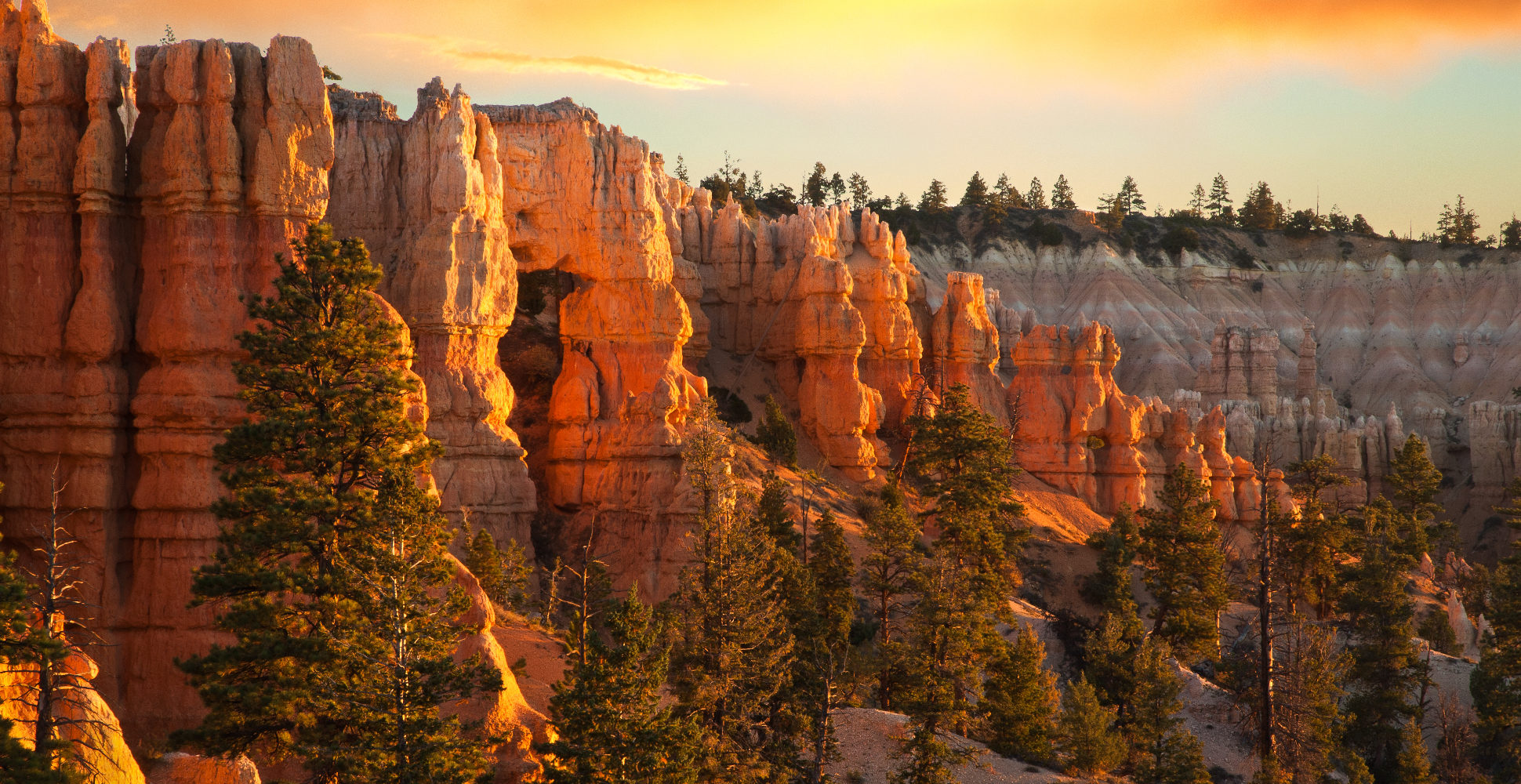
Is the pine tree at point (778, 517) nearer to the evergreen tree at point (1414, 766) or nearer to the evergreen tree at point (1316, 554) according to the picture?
the evergreen tree at point (1414, 766)

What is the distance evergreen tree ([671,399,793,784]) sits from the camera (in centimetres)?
3262

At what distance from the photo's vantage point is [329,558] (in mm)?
25984

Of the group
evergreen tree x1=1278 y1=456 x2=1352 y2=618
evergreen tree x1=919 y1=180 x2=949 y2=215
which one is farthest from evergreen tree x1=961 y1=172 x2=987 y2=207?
evergreen tree x1=1278 y1=456 x2=1352 y2=618

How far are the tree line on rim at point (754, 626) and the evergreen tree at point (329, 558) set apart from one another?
0.20 ft

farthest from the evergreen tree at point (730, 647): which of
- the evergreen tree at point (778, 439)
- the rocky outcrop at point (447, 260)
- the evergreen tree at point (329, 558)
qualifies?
the evergreen tree at point (778, 439)

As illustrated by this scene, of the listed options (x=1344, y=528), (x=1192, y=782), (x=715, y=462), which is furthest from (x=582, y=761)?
(x=1344, y=528)

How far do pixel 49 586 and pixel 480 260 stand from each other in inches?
971

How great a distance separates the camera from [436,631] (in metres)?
24.8

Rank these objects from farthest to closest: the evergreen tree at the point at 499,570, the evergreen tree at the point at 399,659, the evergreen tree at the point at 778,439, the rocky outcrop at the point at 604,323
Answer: the evergreen tree at the point at 778,439 < the rocky outcrop at the point at 604,323 < the evergreen tree at the point at 499,570 < the evergreen tree at the point at 399,659

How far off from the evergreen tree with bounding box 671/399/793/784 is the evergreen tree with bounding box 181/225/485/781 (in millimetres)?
7168

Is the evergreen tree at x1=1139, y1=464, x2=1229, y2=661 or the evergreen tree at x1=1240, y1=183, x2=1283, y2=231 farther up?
the evergreen tree at x1=1240, y1=183, x2=1283, y2=231

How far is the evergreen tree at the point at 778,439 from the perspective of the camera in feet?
193

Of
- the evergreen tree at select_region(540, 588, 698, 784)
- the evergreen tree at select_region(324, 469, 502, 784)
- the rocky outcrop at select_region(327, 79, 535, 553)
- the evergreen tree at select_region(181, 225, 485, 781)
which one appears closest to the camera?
the evergreen tree at select_region(324, 469, 502, 784)

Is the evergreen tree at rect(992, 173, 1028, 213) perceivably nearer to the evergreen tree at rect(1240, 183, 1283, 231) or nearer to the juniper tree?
the evergreen tree at rect(1240, 183, 1283, 231)
